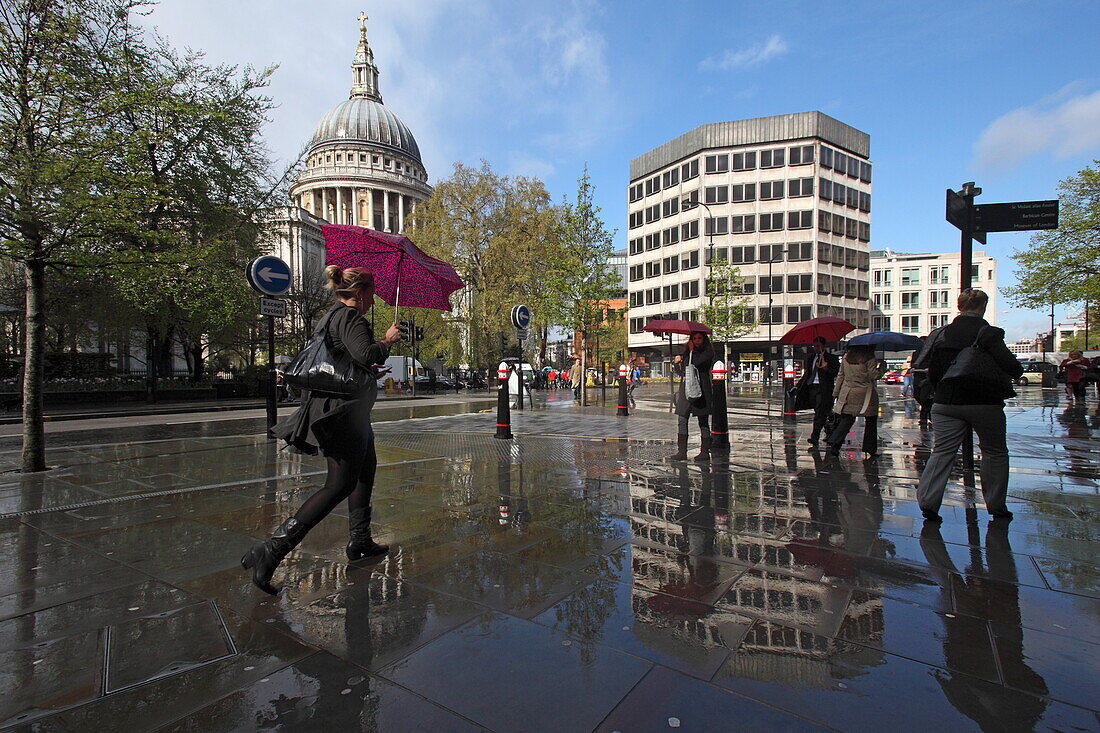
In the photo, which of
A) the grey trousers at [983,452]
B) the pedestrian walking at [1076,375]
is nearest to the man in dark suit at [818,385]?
the grey trousers at [983,452]

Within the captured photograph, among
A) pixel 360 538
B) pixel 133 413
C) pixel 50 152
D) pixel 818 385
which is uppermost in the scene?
pixel 50 152

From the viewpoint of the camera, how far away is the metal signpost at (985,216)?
7.24 meters

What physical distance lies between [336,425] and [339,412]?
112mm

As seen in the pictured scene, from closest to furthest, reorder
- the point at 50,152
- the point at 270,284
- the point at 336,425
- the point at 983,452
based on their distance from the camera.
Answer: the point at 336,425
the point at 983,452
the point at 50,152
the point at 270,284

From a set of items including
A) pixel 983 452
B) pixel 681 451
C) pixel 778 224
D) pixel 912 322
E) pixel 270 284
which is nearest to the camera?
pixel 983 452

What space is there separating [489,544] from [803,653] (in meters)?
2.10

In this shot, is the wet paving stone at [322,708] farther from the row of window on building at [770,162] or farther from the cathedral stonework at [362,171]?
the cathedral stonework at [362,171]

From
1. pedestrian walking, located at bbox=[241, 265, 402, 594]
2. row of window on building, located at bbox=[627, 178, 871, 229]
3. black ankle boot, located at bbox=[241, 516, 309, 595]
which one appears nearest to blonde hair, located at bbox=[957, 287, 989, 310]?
pedestrian walking, located at bbox=[241, 265, 402, 594]

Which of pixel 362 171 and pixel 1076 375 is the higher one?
pixel 362 171

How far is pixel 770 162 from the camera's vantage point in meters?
55.6

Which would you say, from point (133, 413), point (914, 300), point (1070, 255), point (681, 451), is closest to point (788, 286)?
point (1070, 255)

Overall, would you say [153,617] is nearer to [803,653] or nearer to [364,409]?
[364,409]

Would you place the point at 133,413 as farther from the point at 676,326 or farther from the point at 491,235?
the point at 491,235

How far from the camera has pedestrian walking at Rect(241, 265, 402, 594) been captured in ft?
9.75
